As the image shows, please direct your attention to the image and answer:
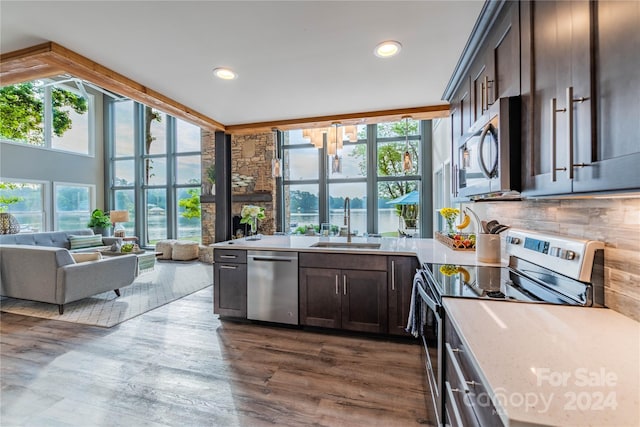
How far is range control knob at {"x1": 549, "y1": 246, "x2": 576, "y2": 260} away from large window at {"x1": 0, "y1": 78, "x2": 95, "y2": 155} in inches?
374

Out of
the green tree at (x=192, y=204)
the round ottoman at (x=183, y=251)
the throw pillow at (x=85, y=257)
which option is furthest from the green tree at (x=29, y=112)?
the throw pillow at (x=85, y=257)

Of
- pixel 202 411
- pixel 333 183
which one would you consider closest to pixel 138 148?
pixel 333 183

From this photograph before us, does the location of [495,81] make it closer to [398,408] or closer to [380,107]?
[380,107]

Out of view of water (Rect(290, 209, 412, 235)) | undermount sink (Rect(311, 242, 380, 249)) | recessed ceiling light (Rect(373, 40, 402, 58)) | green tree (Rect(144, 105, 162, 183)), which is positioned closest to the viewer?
recessed ceiling light (Rect(373, 40, 402, 58))

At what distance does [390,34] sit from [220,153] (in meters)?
2.77

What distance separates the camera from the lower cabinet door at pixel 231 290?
3.10m

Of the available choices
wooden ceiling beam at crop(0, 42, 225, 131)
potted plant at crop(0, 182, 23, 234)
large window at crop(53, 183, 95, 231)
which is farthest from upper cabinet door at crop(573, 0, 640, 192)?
large window at crop(53, 183, 95, 231)

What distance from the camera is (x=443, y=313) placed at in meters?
1.34

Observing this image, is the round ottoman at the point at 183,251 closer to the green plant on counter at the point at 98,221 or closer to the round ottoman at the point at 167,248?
the round ottoman at the point at 167,248

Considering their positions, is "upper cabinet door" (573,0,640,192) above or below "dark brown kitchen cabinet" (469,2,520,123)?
below

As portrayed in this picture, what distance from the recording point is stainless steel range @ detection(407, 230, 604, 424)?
1.17 meters

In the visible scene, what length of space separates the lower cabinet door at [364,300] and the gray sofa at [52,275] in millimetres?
3278

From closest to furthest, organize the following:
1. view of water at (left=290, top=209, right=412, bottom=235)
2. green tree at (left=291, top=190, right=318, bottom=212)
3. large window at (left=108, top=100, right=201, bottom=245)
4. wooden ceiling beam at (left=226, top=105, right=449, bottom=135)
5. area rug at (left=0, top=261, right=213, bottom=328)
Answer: wooden ceiling beam at (left=226, top=105, right=449, bottom=135) → area rug at (left=0, top=261, right=213, bottom=328) → view of water at (left=290, top=209, right=412, bottom=235) → green tree at (left=291, top=190, right=318, bottom=212) → large window at (left=108, top=100, right=201, bottom=245)

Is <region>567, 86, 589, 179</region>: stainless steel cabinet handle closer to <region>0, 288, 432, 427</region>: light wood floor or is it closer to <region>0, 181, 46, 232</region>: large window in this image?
<region>0, 288, 432, 427</region>: light wood floor
